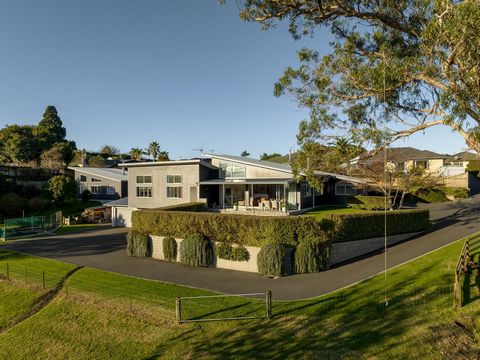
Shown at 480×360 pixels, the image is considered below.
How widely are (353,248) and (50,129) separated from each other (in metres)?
81.1

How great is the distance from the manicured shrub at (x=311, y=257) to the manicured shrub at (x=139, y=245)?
35.1 feet

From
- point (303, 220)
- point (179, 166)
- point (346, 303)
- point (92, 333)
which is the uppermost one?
point (179, 166)

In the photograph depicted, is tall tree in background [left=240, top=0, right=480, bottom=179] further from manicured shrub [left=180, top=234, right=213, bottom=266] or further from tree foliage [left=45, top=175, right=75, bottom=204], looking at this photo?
tree foliage [left=45, top=175, right=75, bottom=204]

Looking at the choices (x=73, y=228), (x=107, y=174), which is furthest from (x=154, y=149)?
(x=73, y=228)

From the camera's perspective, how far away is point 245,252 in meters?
19.1

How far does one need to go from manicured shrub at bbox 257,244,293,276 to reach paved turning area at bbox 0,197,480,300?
0.52 metres

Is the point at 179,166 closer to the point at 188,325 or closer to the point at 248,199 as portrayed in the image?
the point at 248,199

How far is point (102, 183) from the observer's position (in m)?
50.7

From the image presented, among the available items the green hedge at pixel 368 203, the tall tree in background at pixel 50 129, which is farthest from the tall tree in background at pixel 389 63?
the tall tree in background at pixel 50 129

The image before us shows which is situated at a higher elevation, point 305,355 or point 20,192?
point 20,192

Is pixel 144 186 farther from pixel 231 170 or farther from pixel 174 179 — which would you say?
pixel 231 170

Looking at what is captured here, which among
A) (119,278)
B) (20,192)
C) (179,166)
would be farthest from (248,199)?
(20,192)

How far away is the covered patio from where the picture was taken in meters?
30.1

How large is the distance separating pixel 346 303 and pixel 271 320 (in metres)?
3.26
